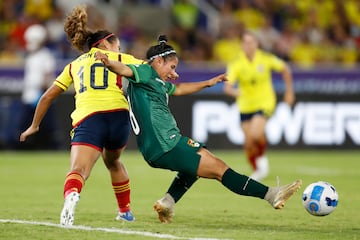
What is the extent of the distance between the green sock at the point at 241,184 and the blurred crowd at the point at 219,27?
1352 cm

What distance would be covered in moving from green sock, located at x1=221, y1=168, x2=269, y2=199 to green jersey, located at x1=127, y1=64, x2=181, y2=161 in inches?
24.7

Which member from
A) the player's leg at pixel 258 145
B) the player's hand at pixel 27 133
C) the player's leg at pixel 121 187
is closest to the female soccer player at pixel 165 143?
the player's leg at pixel 121 187

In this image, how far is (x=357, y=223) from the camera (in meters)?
10.8

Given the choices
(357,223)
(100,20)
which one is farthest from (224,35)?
(357,223)

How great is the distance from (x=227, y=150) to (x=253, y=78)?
16.3 ft

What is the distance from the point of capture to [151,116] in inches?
398

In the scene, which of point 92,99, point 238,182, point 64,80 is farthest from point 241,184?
point 64,80

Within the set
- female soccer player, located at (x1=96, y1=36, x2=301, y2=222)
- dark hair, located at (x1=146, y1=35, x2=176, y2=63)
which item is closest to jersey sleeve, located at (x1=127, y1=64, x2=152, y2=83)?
female soccer player, located at (x1=96, y1=36, x2=301, y2=222)

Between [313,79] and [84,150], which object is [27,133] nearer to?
[84,150]

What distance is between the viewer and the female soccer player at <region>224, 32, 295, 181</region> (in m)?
17.3

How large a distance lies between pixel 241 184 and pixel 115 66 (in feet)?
5.91

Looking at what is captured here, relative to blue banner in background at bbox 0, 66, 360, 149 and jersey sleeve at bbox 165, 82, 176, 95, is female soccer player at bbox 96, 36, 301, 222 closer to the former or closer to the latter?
jersey sleeve at bbox 165, 82, 176, 95

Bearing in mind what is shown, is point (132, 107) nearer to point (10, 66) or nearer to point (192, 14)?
point (10, 66)

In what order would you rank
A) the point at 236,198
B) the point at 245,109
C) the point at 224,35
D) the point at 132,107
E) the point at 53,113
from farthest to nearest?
the point at 224,35 < the point at 53,113 < the point at 245,109 < the point at 236,198 < the point at 132,107
